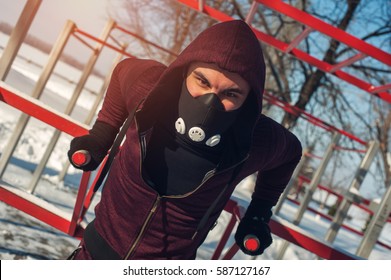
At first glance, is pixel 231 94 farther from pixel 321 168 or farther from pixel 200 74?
pixel 321 168

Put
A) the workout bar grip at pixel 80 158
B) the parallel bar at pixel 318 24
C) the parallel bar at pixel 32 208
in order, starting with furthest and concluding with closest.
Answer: the parallel bar at pixel 318 24 → the parallel bar at pixel 32 208 → the workout bar grip at pixel 80 158

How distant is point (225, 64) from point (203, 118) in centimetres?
19

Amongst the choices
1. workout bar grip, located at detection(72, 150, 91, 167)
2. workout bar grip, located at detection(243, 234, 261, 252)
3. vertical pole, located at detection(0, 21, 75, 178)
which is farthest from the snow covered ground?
workout bar grip, located at detection(72, 150, 91, 167)

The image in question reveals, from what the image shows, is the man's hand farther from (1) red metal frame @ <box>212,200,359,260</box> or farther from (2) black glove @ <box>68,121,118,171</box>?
(2) black glove @ <box>68,121,118,171</box>

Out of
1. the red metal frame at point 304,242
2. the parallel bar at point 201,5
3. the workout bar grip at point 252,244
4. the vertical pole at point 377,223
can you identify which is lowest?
the workout bar grip at point 252,244

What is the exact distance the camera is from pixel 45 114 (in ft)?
5.53

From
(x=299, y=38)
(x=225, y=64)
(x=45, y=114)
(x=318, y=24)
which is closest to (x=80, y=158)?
(x=45, y=114)

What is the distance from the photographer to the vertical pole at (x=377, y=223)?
2.33 metres

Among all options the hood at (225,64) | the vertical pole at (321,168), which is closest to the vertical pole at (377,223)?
the hood at (225,64)

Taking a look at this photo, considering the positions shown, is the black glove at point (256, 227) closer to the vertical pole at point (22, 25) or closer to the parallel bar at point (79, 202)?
the parallel bar at point (79, 202)

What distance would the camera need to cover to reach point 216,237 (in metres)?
4.91

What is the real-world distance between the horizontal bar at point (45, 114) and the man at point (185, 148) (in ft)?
1.05
